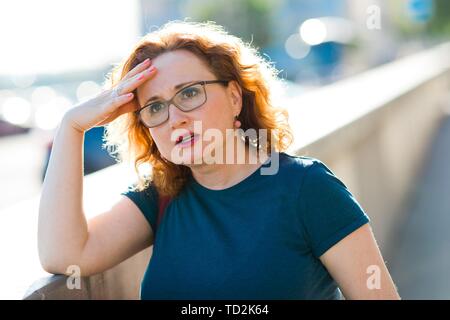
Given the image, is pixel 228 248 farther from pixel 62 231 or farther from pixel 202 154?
pixel 62 231

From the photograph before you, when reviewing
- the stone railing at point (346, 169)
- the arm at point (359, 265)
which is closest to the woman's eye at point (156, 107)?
the stone railing at point (346, 169)

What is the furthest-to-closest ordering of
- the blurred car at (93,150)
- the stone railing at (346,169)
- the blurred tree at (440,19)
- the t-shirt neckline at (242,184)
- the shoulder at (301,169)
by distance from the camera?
the blurred tree at (440,19), the blurred car at (93,150), the stone railing at (346,169), the t-shirt neckline at (242,184), the shoulder at (301,169)

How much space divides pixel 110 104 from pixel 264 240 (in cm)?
83

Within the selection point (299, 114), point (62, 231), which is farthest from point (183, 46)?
point (299, 114)

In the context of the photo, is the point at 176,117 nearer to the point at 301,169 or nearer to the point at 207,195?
the point at 207,195

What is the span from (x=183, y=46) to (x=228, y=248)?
81 centimetres

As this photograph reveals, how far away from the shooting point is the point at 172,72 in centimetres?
274

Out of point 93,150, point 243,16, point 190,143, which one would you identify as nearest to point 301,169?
point 190,143

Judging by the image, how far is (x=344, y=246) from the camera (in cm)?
241

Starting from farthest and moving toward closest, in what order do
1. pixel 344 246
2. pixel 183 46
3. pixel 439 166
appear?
1. pixel 439 166
2. pixel 183 46
3. pixel 344 246

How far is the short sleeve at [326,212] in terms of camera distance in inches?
95.0

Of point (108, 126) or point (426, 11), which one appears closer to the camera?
point (108, 126)

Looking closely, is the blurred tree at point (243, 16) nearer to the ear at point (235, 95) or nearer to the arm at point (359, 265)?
the ear at point (235, 95)

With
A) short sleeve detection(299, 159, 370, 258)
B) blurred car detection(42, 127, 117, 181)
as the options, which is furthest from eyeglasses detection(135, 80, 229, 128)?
blurred car detection(42, 127, 117, 181)
